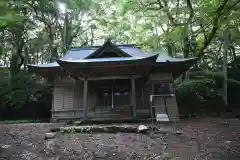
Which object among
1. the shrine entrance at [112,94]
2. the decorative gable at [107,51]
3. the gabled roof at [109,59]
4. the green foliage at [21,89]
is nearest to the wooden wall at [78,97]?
the shrine entrance at [112,94]

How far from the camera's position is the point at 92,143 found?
9078 mm

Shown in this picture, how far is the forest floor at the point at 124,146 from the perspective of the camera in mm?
7836

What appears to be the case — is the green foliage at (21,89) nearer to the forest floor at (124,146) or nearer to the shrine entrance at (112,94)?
the shrine entrance at (112,94)

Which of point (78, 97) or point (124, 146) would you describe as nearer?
point (124, 146)

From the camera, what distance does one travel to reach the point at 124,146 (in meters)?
8.69

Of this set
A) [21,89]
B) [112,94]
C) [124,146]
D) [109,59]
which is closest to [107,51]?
[109,59]

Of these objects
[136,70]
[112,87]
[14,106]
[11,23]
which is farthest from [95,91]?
[11,23]

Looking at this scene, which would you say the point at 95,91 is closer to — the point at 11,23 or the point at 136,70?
the point at 136,70

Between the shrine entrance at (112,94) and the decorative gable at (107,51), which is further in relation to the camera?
the shrine entrance at (112,94)

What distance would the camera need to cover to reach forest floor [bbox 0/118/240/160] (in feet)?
25.7

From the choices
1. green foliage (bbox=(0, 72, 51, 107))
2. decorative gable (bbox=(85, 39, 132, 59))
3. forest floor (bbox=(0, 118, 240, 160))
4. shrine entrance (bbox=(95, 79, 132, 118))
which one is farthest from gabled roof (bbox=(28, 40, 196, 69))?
green foliage (bbox=(0, 72, 51, 107))

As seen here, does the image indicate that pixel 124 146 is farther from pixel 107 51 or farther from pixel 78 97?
pixel 78 97

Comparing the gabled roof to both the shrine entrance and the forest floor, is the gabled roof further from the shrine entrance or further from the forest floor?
the forest floor

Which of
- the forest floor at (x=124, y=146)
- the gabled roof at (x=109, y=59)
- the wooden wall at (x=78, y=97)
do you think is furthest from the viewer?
the wooden wall at (x=78, y=97)
